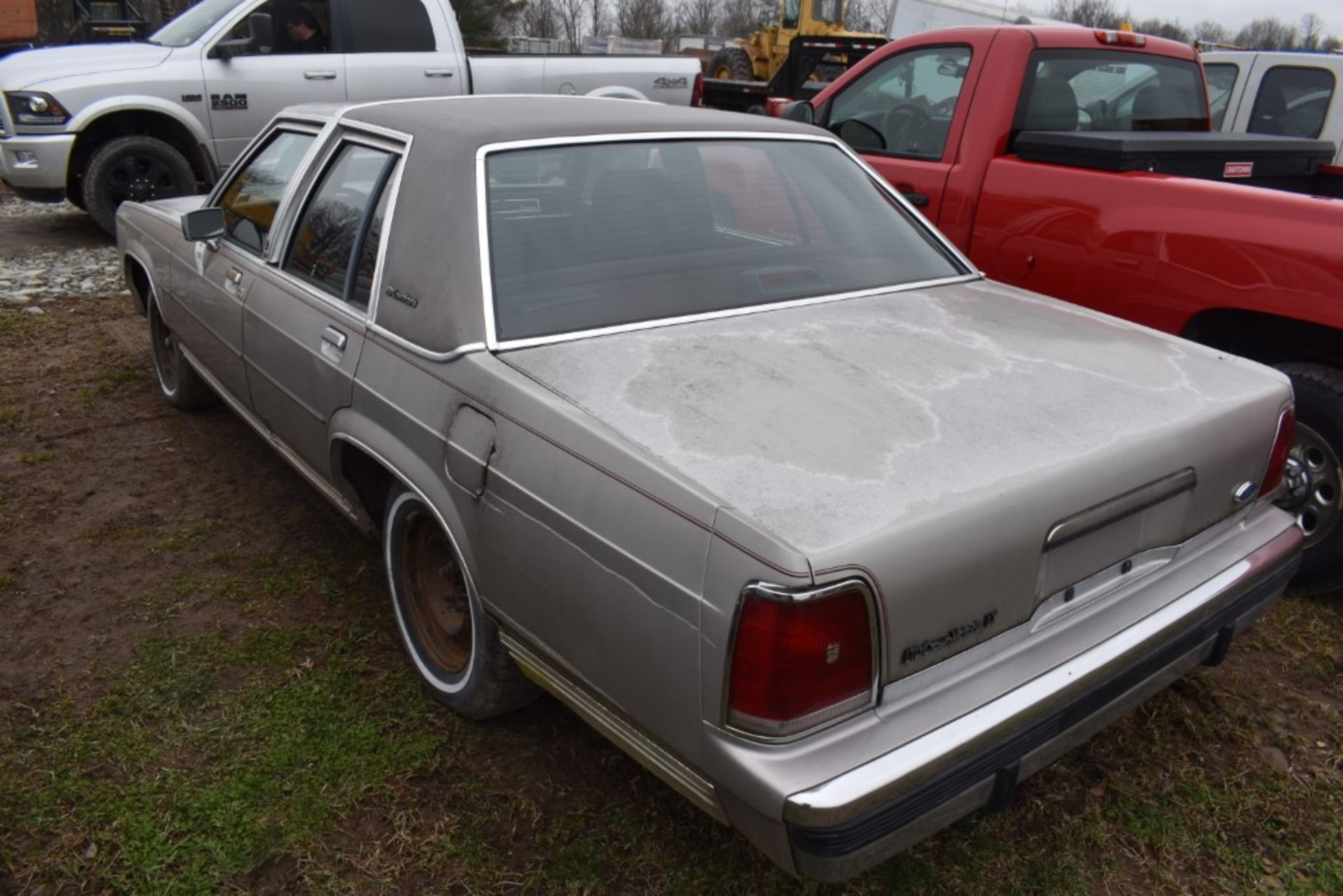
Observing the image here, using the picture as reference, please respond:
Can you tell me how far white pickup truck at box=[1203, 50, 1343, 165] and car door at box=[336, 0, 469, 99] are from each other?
603 centimetres

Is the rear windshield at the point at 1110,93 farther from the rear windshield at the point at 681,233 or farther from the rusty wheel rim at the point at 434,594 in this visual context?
the rusty wheel rim at the point at 434,594

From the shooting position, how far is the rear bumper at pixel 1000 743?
1.72 metres

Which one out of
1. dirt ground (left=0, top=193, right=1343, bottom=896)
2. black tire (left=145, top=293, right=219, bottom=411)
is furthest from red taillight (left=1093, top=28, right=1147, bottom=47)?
black tire (left=145, top=293, right=219, bottom=411)

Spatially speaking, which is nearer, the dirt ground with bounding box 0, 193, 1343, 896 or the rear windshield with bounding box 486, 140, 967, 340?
the dirt ground with bounding box 0, 193, 1343, 896

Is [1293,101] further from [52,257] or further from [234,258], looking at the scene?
[52,257]

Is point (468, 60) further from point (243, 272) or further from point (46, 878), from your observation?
point (46, 878)

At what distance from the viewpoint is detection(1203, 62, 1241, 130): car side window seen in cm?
778

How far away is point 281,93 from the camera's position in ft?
26.9

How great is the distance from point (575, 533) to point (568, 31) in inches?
2055

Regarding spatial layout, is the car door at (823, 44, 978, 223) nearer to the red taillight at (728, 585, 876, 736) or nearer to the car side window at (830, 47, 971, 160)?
the car side window at (830, 47, 971, 160)

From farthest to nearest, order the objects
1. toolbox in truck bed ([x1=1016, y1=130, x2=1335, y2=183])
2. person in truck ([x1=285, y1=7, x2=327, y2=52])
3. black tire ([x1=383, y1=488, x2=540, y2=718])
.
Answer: person in truck ([x1=285, y1=7, x2=327, y2=52]) → toolbox in truck bed ([x1=1016, y1=130, x2=1335, y2=183]) → black tire ([x1=383, y1=488, x2=540, y2=718])

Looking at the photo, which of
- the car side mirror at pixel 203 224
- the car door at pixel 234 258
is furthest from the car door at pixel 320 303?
the car side mirror at pixel 203 224

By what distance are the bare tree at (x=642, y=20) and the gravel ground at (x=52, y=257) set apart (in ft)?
144

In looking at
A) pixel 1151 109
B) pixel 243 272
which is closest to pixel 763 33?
pixel 1151 109
